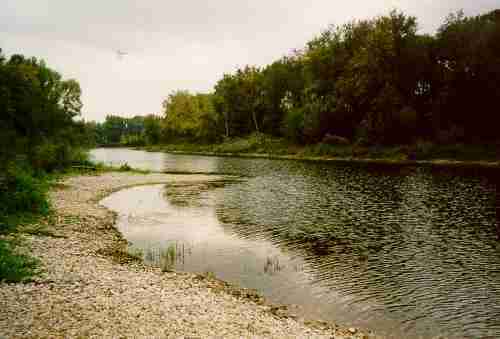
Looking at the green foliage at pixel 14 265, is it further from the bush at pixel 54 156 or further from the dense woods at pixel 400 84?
the dense woods at pixel 400 84

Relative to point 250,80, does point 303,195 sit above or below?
below

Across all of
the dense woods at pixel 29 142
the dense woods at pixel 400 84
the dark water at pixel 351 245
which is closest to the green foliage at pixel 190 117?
the dense woods at pixel 400 84

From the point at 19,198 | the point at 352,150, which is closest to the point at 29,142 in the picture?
the point at 19,198

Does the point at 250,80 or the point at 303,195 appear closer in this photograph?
the point at 303,195

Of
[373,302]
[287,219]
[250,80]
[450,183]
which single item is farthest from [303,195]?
[250,80]

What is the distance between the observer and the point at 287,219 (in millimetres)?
29562

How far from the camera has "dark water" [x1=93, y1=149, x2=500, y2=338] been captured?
47.8ft

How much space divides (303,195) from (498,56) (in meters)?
53.6

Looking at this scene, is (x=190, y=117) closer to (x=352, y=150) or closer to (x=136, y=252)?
(x=352, y=150)

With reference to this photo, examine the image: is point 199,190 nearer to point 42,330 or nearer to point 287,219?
point 287,219

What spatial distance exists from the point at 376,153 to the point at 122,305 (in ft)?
240

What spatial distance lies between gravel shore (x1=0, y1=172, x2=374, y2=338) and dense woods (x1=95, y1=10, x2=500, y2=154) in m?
68.9

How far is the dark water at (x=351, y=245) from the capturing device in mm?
14562

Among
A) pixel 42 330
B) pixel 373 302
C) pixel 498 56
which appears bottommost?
pixel 373 302
